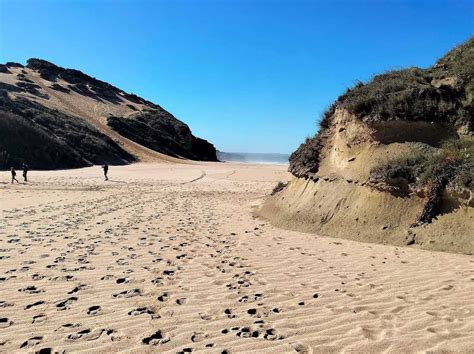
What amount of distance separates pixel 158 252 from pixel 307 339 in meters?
4.72

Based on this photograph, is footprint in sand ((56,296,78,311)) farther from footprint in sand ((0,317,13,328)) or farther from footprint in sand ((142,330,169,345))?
footprint in sand ((142,330,169,345))

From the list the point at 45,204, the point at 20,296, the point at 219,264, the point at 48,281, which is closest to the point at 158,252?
the point at 219,264

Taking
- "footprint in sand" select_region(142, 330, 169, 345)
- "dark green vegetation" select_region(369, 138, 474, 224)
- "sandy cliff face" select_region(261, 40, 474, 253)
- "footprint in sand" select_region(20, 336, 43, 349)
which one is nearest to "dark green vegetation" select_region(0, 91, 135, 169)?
"sandy cliff face" select_region(261, 40, 474, 253)

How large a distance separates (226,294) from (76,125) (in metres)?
63.2

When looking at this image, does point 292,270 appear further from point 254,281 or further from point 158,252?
point 158,252

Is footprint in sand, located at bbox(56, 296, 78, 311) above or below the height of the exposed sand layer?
below

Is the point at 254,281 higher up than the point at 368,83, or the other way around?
the point at 368,83

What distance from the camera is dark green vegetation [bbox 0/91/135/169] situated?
1809 inches

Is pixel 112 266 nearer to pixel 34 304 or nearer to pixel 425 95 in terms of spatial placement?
pixel 34 304

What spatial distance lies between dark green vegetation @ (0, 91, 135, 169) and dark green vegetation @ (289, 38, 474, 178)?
40.3 metres

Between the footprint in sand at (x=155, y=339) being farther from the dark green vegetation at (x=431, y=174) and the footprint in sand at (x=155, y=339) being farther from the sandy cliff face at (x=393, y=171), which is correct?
the dark green vegetation at (x=431, y=174)

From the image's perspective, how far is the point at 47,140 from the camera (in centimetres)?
4975

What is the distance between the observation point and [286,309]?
5285mm

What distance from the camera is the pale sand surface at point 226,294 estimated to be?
436 centimetres
